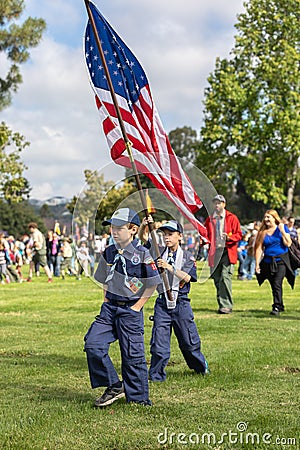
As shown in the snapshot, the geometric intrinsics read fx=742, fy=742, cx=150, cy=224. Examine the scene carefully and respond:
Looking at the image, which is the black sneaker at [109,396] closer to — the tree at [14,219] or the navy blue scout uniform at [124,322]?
the navy blue scout uniform at [124,322]

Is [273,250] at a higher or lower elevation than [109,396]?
higher

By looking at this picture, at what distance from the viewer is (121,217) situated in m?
6.52

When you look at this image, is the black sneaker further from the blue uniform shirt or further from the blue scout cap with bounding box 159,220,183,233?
the blue scout cap with bounding box 159,220,183,233

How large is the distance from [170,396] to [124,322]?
101 cm

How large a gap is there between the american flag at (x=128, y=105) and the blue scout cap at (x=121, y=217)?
3.01ft

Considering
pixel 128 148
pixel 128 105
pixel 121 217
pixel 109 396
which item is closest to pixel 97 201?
pixel 121 217

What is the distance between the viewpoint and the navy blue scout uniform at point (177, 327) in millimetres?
7848

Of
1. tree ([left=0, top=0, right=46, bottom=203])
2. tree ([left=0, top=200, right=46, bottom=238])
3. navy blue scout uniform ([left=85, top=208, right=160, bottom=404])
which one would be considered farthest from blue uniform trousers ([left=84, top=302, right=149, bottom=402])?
tree ([left=0, top=200, right=46, bottom=238])

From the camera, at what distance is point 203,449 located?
5297 mm

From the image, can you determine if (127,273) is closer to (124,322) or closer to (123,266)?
(123,266)

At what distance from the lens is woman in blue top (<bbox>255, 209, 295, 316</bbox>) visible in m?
14.4

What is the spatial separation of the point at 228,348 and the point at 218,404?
3275 mm

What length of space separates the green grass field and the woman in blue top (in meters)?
1.44

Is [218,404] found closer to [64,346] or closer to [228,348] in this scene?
[228,348]
